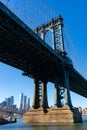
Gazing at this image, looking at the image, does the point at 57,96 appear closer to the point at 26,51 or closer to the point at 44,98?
the point at 44,98

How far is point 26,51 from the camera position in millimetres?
45250

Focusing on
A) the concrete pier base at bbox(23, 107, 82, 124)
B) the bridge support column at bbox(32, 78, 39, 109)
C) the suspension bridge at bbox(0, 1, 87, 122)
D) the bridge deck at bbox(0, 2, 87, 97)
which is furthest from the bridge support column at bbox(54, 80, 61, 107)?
the bridge support column at bbox(32, 78, 39, 109)

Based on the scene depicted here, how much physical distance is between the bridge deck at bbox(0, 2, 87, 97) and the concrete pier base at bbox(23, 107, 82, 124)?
1093 cm

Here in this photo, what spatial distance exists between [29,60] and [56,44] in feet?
39.2

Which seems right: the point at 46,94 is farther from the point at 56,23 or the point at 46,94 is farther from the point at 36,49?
the point at 56,23

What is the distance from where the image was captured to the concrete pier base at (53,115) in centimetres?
4500

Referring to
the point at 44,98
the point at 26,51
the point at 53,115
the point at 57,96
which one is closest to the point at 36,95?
the point at 44,98

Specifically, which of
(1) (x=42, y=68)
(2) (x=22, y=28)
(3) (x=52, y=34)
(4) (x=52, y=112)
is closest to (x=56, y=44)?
(3) (x=52, y=34)

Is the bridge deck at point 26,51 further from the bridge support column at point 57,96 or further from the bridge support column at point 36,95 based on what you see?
the bridge support column at point 57,96

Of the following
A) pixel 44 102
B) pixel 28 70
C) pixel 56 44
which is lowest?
pixel 44 102

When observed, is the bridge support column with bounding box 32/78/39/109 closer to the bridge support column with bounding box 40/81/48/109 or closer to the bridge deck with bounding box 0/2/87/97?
the bridge support column with bounding box 40/81/48/109

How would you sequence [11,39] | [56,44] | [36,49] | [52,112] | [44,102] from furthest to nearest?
1. [56,44]
2. [44,102]
3. [52,112]
4. [36,49]
5. [11,39]

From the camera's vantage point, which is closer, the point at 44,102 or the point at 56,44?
the point at 44,102

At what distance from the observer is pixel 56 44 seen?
59281 mm
